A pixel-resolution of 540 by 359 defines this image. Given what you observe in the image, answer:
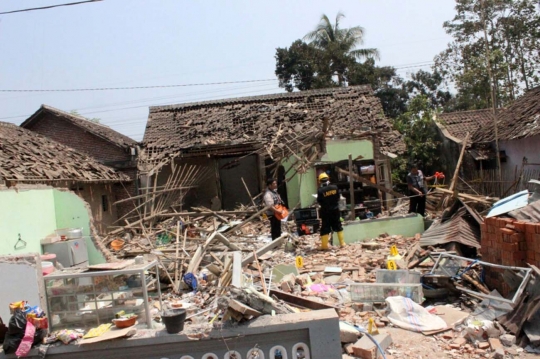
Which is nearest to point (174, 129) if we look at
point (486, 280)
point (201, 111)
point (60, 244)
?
point (201, 111)

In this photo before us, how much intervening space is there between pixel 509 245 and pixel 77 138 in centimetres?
1788

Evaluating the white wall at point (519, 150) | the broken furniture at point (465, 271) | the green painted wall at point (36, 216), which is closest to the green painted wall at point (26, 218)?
the green painted wall at point (36, 216)

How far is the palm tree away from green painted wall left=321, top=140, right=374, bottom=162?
16.1m

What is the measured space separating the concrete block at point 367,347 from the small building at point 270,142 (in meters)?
10.2

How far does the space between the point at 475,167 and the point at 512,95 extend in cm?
1000

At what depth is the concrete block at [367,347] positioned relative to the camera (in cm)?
495

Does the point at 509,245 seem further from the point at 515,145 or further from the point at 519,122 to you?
the point at 515,145

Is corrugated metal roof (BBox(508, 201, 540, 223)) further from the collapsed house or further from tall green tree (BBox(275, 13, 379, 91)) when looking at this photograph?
tall green tree (BBox(275, 13, 379, 91))

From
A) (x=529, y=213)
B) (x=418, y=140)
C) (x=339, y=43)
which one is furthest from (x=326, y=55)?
(x=529, y=213)

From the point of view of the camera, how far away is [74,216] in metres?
11.1

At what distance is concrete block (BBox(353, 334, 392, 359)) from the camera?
4953 mm

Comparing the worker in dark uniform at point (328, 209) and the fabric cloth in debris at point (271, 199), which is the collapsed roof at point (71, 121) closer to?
the fabric cloth in debris at point (271, 199)

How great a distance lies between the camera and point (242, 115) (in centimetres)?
2041

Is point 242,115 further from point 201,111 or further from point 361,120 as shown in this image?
point 361,120
